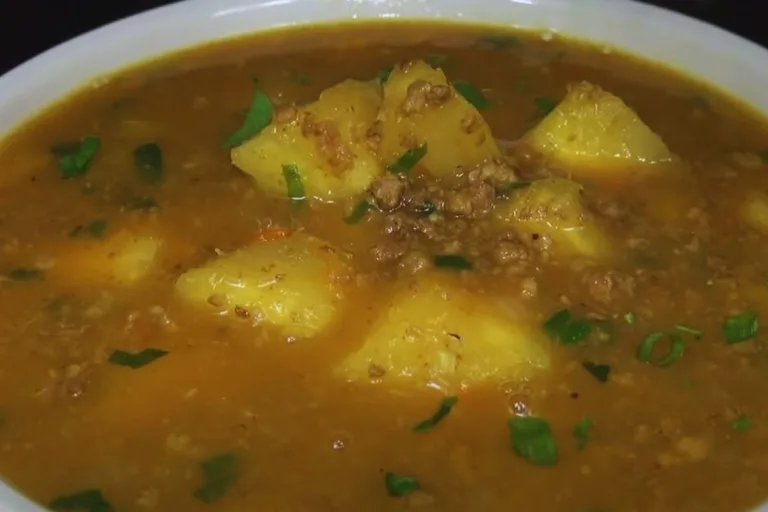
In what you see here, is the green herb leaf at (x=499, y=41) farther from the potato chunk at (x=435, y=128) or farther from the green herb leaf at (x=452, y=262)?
the green herb leaf at (x=452, y=262)

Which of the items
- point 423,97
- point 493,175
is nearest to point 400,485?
point 493,175

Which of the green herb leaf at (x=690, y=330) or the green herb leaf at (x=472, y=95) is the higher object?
the green herb leaf at (x=472, y=95)

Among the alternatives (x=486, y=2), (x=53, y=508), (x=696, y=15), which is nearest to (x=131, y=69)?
(x=486, y=2)

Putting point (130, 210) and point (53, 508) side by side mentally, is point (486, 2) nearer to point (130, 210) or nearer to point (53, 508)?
point (130, 210)

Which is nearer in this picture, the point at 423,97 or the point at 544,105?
the point at 423,97

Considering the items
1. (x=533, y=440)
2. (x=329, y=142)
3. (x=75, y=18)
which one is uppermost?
(x=329, y=142)

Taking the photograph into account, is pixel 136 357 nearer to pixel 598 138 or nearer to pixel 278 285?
pixel 278 285

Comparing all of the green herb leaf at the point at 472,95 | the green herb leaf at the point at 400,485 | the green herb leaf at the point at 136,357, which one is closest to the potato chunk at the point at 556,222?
the green herb leaf at the point at 472,95
